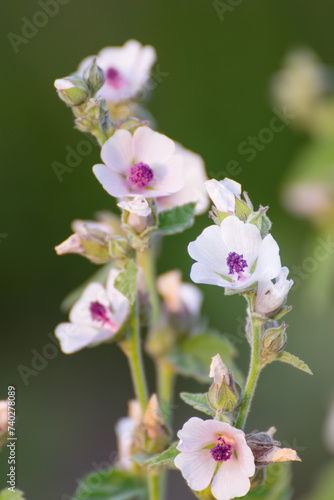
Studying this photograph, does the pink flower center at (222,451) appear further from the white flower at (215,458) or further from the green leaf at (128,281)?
the green leaf at (128,281)

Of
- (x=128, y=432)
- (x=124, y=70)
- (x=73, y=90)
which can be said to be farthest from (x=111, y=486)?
(x=124, y=70)

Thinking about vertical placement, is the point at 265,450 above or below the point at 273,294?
below

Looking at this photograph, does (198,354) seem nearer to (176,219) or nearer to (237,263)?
(176,219)

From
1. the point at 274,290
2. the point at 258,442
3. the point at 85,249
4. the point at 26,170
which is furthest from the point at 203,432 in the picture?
the point at 26,170

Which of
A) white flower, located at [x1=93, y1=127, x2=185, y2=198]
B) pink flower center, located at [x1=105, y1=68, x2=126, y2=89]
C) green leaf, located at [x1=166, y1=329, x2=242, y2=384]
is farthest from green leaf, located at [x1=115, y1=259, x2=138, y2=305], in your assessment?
pink flower center, located at [x1=105, y1=68, x2=126, y2=89]

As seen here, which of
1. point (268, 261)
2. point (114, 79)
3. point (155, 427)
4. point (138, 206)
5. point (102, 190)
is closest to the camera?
point (268, 261)

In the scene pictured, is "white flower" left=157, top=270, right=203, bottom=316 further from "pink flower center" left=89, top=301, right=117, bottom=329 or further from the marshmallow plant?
"pink flower center" left=89, top=301, right=117, bottom=329

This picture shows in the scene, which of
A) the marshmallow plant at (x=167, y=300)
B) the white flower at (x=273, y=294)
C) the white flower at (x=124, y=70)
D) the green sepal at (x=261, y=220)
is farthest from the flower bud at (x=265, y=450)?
the white flower at (x=124, y=70)
